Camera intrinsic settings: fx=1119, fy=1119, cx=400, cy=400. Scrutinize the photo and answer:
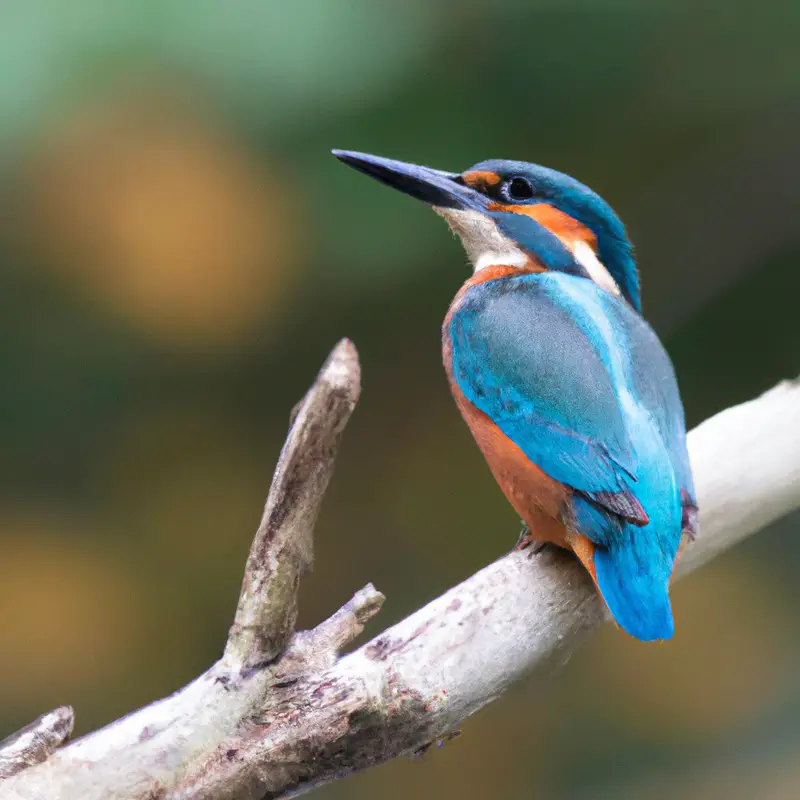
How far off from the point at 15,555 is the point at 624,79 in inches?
61.6

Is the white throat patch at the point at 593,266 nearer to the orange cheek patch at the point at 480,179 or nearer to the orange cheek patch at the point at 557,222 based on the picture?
the orange cheek patch at the point at 557,222

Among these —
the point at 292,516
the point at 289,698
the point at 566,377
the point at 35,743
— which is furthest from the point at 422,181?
the point at 35,743

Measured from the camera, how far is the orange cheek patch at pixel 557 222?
4.98 ft

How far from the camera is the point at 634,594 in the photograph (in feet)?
3.73

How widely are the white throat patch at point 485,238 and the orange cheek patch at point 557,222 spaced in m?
0.03

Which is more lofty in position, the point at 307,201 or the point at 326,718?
the point at 307,201

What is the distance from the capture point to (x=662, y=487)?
1203 mm

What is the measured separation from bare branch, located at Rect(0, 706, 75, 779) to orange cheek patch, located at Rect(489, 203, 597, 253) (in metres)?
0.86

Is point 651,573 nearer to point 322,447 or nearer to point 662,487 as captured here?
point 662,487

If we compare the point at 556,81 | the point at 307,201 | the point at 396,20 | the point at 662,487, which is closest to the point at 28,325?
the point at 307,201

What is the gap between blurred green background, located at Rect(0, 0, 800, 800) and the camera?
6.97 ft

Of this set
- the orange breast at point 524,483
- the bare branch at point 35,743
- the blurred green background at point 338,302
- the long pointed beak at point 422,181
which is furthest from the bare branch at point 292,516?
the blurred green background at point 338,302

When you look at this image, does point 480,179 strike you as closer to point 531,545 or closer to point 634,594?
point 531,545

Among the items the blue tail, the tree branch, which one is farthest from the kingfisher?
the tree branch
